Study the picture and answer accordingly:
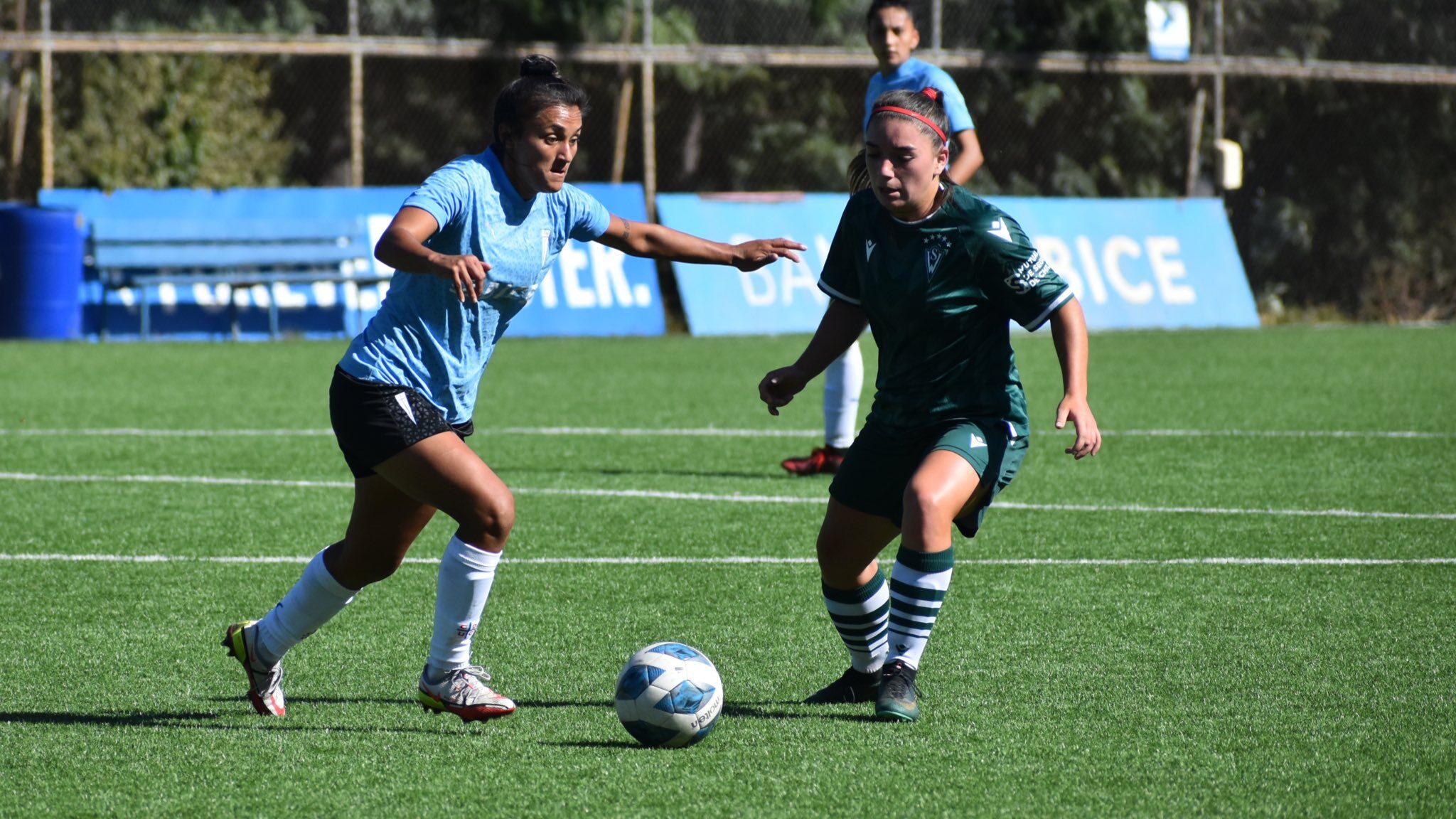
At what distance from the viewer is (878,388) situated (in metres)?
4.57

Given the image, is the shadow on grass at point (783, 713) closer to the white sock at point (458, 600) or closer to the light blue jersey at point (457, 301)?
the white sock at point (458, 600)

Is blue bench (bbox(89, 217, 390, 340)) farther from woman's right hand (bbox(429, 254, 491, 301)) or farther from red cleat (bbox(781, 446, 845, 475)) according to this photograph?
woman's right hand (bbox(429, 254, 491, 301))

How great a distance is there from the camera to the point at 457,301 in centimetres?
414

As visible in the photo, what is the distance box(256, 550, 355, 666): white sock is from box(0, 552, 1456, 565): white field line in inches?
76.1

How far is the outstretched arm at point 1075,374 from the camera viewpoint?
13.5ft

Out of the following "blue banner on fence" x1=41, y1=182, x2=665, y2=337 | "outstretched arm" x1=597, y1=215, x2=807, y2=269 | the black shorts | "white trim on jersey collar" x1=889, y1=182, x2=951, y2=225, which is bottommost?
"blue banner on fence" x1=41, y1=182, x2=665, y2=337

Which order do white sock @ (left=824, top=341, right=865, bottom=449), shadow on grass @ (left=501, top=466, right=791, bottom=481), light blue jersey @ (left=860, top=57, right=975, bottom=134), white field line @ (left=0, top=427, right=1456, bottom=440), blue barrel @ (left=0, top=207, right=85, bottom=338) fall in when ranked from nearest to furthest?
light blue jersey @ (left=860, top=57, right=975, bottom=134)
white sock @ (left=824, top=341, right=865, bottom=449)
shadow on grass @ (left=501, top=466, right=791, bottom=481)
white field line @ (left=0, top=427, right=1456, bottom=440)
blue barrel @ (left=0, top=207, right=85, bottom=338)

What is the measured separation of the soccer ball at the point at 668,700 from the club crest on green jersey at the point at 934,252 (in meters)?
1.14

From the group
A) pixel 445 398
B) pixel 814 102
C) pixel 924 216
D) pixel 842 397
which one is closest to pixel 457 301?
pixel 445 398

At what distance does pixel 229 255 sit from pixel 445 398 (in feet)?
43.7

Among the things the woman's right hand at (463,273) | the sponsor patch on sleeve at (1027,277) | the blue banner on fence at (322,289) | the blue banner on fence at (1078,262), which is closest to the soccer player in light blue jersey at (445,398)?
the woman's right hand at (463,273)

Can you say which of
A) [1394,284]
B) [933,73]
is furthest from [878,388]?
[1394,284]

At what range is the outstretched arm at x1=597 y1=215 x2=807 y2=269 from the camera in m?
4.55

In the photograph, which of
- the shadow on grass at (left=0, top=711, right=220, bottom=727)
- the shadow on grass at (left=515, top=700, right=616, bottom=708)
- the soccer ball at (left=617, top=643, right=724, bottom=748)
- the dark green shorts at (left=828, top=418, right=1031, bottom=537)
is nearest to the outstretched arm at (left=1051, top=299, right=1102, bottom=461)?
the dark green shorts at (left=828, top=418, right=1031, bottom=537)
